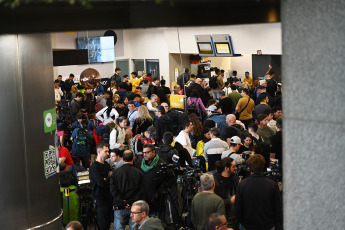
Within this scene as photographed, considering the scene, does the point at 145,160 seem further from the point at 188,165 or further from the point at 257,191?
the point at 257,191

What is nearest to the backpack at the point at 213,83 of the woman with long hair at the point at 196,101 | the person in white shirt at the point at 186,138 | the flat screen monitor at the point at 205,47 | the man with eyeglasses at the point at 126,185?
the flat screen monitor at the point at 205,47

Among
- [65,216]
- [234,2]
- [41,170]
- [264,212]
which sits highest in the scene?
[234,2]

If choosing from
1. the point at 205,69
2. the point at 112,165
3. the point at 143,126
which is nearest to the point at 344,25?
the point at 112,165

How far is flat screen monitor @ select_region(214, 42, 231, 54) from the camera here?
18.5 metres

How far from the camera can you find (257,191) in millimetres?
6039

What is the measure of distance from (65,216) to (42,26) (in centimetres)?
578

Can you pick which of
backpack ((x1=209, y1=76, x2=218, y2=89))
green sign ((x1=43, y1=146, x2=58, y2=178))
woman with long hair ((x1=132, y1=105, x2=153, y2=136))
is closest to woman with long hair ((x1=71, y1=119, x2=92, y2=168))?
woman with long hair ((x1=132, y1=105, x2=153, y2=136))

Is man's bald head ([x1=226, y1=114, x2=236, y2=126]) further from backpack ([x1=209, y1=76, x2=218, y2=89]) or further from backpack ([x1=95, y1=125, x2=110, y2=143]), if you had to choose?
backpack ([x1=209, y1=76, x2=218, y2=89])

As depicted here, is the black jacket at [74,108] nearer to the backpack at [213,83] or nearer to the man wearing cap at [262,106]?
the man wearing cap at [262,106]

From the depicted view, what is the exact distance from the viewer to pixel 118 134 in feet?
33.9

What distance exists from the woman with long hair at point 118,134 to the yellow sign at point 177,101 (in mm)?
4046

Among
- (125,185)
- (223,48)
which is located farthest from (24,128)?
(223,48)

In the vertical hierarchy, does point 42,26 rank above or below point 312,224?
above

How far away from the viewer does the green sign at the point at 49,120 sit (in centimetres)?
619
